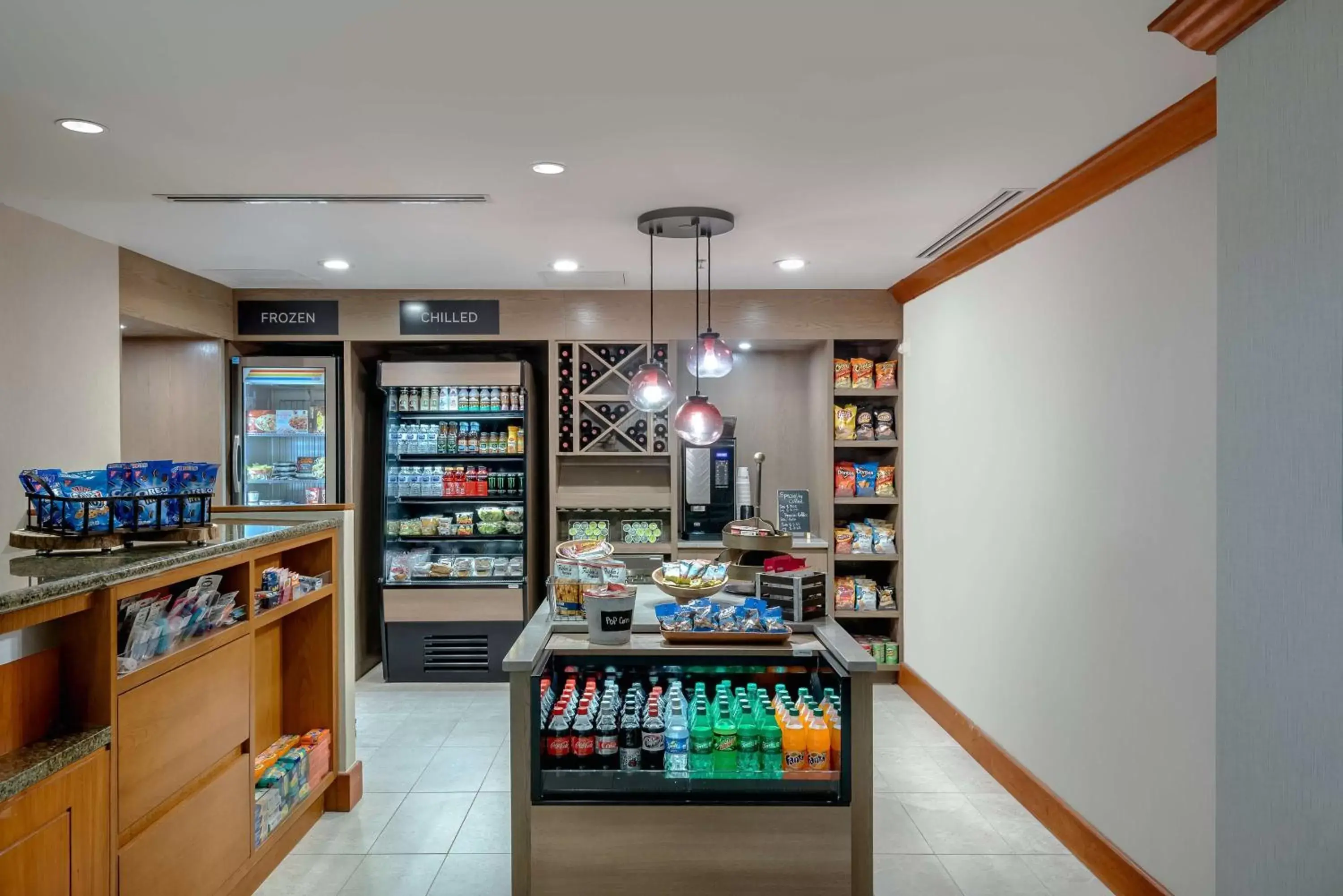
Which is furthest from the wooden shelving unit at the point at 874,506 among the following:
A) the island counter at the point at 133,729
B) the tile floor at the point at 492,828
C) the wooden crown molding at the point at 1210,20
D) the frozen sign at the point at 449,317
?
the wooden crown molding at the point at 1210,20

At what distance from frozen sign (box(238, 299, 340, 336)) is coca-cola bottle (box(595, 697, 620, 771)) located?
398cm

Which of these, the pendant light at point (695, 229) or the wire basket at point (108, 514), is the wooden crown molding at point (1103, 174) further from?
the wire basket at point (108, 514)

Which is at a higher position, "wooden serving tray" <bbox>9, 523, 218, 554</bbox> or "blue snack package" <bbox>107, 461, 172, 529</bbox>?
"blue snack package" <bbox>107, 461, 172, 529</bbox>

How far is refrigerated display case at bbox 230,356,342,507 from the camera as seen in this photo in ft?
18.8

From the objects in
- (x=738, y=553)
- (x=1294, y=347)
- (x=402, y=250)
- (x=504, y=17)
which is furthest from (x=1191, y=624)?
(x=402, y=250)

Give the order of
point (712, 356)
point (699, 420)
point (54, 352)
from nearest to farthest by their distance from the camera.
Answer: point (699, 420), point (54, 352), point (712, 356)

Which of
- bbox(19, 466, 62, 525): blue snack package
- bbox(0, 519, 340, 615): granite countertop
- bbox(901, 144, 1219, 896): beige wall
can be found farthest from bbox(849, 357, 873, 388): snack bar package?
bbox(19, 466, 62, 525): blue snack package

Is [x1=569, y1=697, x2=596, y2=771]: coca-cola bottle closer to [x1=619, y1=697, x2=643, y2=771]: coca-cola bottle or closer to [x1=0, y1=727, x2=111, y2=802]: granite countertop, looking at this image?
[x1=619, y1=697, x2=643, y2=771]: coca-cola bottle

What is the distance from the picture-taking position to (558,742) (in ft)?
8.95

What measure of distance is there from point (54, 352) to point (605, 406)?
311 centimetres

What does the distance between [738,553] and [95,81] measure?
2.70 metres

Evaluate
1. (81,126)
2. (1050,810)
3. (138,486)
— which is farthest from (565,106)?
(1050,810)

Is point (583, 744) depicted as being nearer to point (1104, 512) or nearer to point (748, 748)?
point (748, 748)

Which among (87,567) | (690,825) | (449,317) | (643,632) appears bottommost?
(690,825)
